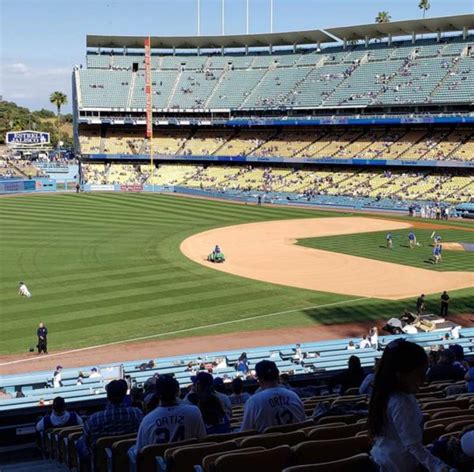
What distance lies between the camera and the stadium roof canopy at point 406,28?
7500 cm

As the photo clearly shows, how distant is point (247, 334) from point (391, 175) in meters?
50.5

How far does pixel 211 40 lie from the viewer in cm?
9600

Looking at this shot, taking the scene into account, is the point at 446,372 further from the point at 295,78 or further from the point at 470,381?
the point at 295,78

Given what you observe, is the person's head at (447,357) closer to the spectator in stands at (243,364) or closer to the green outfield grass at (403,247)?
the spectator in stands at (243,364)

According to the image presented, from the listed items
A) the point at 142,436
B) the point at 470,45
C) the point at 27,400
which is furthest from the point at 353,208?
the point at 142,436

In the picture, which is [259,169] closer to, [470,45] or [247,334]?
[470,45]

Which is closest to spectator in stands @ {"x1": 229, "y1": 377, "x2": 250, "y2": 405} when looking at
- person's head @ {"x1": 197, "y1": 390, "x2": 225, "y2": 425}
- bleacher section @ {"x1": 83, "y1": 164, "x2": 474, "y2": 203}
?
person's head @ {"x1": 197, "y1": 390, "x2": 225, "y2": 425}

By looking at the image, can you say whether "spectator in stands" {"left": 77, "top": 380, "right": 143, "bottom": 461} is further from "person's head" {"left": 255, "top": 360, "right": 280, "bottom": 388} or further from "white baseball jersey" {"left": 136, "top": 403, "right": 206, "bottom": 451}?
"person's head" {"left": 255, "top": 360, "right": 280, "bottom": 388}

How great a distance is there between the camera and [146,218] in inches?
2124

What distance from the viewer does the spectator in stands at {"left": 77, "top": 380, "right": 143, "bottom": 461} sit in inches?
280

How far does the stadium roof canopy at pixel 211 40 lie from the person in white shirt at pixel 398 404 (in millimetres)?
88878

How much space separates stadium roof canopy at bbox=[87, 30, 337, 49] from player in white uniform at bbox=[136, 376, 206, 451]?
87695mm

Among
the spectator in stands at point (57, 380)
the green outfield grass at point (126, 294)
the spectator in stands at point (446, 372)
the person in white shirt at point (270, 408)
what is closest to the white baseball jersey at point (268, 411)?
the person in white shirt at point (270, 408)

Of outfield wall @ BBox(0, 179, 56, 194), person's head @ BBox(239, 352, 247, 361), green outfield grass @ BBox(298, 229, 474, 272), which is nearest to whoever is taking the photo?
person's head @ BBox(239, 352, 247, 361)
